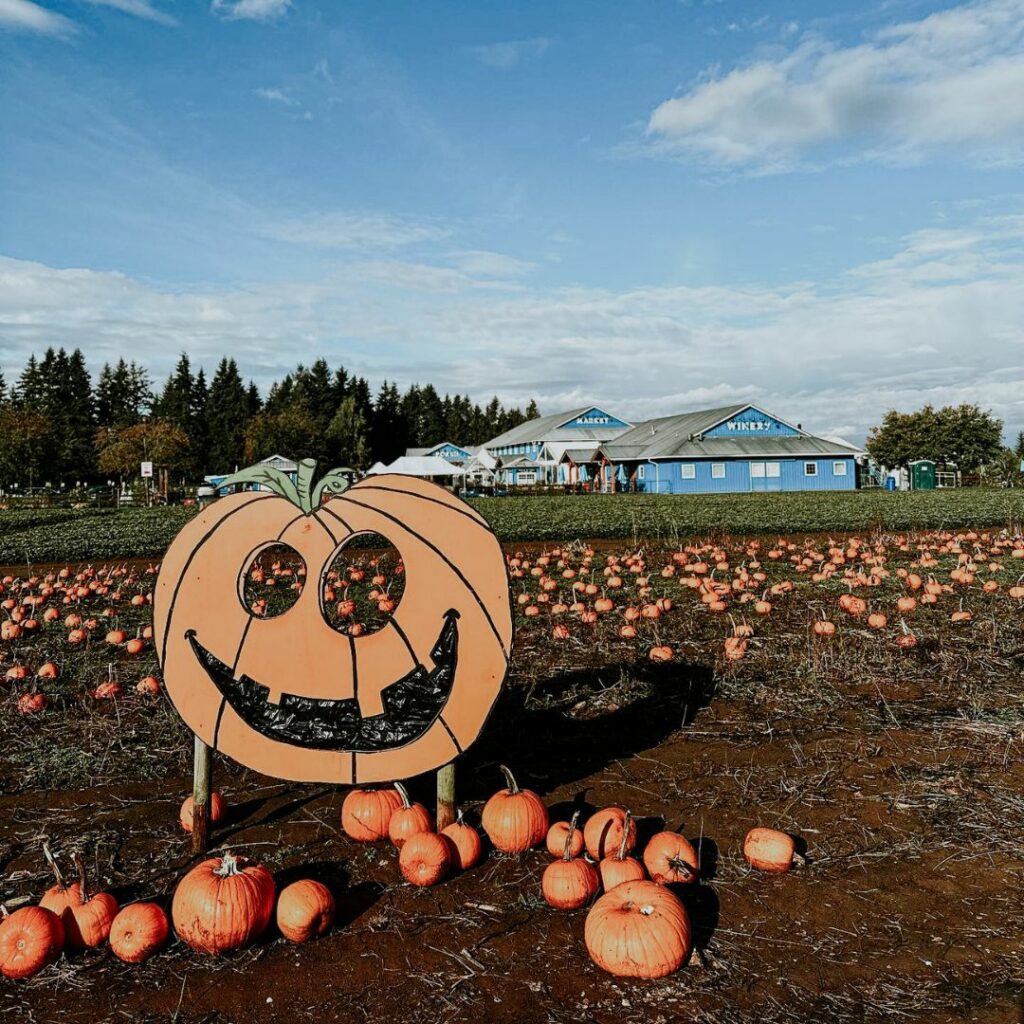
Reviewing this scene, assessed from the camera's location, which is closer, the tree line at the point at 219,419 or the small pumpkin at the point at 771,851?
the small pumpkin at the point at 771,851

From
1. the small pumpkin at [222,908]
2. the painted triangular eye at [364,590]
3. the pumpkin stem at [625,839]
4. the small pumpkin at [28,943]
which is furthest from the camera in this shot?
the painted triangular eye at [364,590]

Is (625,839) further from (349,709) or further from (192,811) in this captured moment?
(192,811)

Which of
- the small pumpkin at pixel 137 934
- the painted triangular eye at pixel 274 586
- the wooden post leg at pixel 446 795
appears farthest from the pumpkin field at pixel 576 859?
the painted triangular eye at pixel 274 586

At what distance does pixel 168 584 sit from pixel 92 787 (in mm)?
1618

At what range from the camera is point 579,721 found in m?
5.72

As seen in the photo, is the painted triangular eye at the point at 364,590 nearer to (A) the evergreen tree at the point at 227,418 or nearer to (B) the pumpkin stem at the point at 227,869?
(B) the pumpkin stem at the point at 227,869

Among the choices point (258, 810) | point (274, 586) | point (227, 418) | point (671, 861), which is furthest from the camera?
point (227, 418)

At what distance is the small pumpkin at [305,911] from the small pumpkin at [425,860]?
430mm

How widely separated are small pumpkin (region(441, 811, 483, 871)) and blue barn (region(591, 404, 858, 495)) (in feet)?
157

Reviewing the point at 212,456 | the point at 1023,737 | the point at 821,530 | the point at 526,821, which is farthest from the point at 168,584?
the point at 212,456

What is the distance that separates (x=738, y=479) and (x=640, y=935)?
51.9 m

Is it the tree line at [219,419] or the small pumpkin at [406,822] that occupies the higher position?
the tree line at [219,419]

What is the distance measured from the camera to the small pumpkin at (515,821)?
3709mm

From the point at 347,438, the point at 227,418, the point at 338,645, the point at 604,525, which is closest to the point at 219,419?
the point at 227,418
